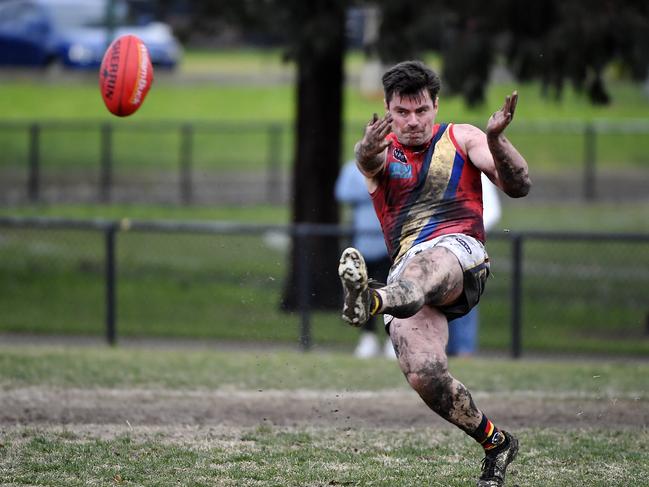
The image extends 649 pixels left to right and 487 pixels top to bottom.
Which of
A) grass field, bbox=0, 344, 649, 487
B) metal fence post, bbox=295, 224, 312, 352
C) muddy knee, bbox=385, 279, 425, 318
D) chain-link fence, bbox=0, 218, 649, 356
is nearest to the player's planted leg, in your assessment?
grass field, bbox=0, 344, 649, 487

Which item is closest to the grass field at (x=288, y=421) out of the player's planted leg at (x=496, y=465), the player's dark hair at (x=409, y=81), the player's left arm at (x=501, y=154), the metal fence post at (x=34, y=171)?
the player's planted leg at (x=496, y=465)

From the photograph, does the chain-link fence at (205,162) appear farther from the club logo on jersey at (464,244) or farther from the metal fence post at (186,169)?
the club logo on jersey at (464,244)

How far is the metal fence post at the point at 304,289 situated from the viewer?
11445mm

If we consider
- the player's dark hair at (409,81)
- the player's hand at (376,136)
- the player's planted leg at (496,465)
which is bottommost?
the player's planted leg at (496,465)

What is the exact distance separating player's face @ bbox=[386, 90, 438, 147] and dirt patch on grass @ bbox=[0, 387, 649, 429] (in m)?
2.38

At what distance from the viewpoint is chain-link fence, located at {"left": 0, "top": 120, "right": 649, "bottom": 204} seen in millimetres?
21438

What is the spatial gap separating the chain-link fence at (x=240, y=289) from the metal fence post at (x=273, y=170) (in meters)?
5.14

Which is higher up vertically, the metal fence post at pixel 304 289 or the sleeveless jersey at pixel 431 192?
the sleeveless jersey at pixel 431 192

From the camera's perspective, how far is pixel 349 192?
11.3 metres

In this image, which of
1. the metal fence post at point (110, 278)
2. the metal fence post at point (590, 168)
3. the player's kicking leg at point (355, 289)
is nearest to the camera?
the player's kicking leg at point (355, 289)

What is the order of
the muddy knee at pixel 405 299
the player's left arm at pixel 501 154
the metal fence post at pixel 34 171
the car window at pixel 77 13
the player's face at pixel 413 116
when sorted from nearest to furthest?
the muddy knee at pixel 405 299 → the player's left arm at pixel 501 154 → the player's face at pixel 413 116 → the metal fence post at pixel 34 171 → the car window at pixel 77 13

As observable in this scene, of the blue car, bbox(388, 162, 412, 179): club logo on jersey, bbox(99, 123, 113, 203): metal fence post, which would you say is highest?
the blue car

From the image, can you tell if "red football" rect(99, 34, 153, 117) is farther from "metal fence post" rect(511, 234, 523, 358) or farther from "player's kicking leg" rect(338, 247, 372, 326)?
"metal fence post" rect(511, 234, 523, 358)

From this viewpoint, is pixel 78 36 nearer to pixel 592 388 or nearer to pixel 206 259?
pixel 206 259
